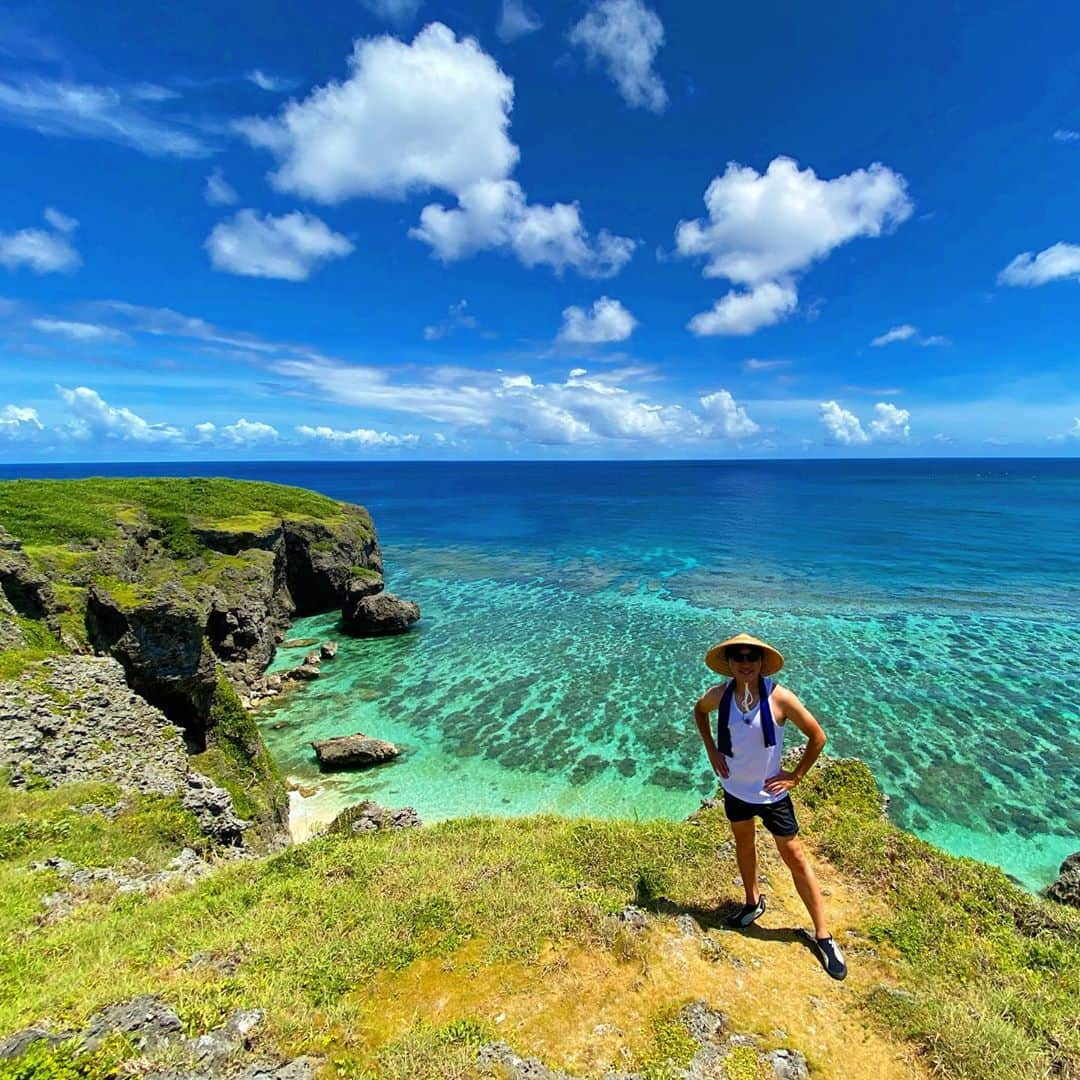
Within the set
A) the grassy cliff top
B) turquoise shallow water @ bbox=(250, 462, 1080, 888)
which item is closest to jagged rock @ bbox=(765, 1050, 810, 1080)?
turquoise shallow water @ bbox=(250, 462, 1080, 888)

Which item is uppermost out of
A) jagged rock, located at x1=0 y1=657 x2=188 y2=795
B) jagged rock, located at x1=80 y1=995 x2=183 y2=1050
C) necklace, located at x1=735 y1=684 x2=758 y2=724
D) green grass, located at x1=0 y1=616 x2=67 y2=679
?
necklace, located at x1=735 y1=684 x2=758 y2=724

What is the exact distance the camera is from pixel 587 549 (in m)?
75.2

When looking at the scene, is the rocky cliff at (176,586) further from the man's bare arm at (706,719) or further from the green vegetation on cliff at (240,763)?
the man's bare arm at (706,719)

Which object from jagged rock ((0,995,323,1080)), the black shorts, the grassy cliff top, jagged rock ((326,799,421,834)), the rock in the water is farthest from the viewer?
the grassy cliff top

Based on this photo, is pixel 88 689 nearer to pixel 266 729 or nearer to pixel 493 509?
pixel 266 729

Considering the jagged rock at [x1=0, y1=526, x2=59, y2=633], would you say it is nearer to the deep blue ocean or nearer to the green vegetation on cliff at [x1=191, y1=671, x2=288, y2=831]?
the green vegetation on cliff at [x1=191, y1=671, x2=288, y2=831]

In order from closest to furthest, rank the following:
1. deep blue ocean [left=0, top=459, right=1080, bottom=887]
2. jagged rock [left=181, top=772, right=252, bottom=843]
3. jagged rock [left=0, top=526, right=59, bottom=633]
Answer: jagged rock [left=181, top=772, right=252, bottom=843], jagged rock [left=0, top=526, right=59, bottom=633], deep blue ocean [left=0, top=459, right=1080, bottom=887]

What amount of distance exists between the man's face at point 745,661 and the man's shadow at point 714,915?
3.85 m

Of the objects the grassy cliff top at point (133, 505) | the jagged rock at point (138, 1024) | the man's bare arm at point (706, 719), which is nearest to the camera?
the jagged rock at point (138, 1024)

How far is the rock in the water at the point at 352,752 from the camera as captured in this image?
78.4ft

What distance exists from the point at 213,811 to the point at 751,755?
516 inches

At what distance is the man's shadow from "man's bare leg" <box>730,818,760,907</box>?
38cm

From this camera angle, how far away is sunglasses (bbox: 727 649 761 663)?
7.14m

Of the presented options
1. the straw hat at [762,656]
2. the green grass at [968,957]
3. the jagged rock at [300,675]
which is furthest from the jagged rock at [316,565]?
the straw hat at [762,656]
